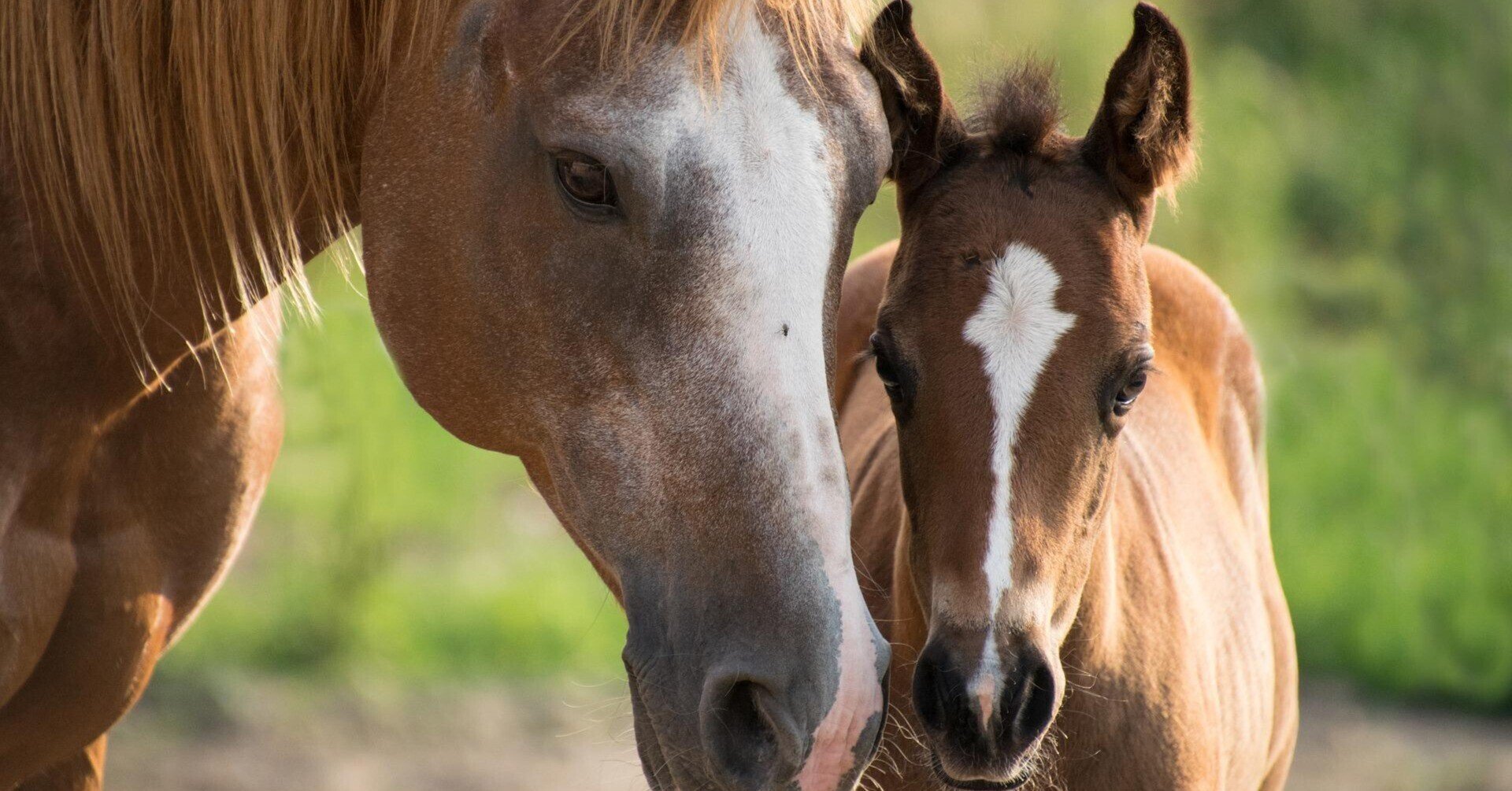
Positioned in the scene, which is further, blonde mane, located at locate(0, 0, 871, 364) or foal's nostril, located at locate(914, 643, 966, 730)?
foal's nostril, located at locate(914, 643, 966, 730)

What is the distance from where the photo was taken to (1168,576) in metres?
2.60

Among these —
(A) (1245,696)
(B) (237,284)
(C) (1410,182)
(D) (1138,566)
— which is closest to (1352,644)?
(A) (1245,696)

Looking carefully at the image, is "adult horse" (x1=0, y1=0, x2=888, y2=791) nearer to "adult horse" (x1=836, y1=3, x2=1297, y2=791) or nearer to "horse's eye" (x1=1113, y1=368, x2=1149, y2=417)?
"adult horse" (x1=836, y1=3, x2=1297, y2=791)

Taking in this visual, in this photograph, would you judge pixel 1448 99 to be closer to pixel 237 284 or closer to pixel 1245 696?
pixel 1245 696

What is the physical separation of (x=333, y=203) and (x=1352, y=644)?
5.14 metres

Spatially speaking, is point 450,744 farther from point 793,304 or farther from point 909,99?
point 793,304

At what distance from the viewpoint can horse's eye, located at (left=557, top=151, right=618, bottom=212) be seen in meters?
1.62

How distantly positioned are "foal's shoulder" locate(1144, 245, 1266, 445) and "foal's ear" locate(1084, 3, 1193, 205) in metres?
0.94

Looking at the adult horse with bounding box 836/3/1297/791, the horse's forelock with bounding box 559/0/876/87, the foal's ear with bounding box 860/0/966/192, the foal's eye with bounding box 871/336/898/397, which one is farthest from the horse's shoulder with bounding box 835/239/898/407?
the horse's forelock with bounding box 559/0/876/87

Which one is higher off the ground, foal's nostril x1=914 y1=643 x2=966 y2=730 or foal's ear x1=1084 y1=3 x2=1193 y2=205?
foal's ear x1=1084 y1=3 x2=1193 y2=205

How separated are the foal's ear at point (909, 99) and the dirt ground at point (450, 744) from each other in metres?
2.84

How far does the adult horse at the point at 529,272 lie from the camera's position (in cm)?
155

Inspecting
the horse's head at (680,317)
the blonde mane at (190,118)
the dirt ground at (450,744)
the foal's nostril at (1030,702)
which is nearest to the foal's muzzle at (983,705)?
the foal's nostril at (1030,702)

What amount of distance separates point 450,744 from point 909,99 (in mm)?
3662
